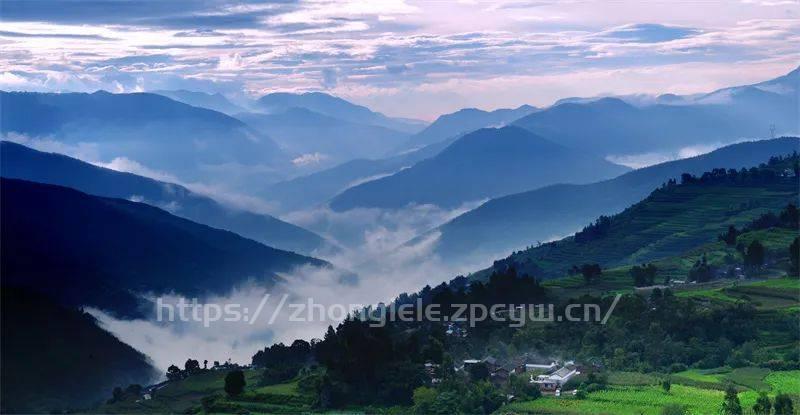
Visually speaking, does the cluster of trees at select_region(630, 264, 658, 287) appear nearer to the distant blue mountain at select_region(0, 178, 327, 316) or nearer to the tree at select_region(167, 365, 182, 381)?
the tree at select_region(167, 365, 182, 381)

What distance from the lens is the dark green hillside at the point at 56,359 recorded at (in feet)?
193

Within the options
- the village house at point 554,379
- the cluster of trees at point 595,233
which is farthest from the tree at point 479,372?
the cluster of trees at point 595,233

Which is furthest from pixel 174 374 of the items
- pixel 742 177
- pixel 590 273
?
pixel 742 177

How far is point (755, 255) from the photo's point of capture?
64625 mm

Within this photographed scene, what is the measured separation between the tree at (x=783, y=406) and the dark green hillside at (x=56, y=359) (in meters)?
34.1

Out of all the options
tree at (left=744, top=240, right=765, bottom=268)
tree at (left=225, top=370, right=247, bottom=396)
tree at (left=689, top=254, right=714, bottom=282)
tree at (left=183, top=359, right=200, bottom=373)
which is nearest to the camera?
tree at (left=225, top=370, right=247, bottom=396)

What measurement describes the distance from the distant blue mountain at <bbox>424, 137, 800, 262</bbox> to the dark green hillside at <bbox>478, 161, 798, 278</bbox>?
6597cm

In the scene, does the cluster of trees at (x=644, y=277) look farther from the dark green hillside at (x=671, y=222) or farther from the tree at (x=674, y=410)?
the tree at (x=674, y=410)

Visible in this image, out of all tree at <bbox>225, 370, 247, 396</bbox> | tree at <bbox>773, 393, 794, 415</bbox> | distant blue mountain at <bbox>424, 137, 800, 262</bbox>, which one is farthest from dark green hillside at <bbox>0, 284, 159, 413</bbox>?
distant blue mountain at <bbox>424, 137, 800, 262</bbox>

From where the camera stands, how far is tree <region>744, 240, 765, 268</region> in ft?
212

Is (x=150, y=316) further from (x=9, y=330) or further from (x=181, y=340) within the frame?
(x=9, y=330)

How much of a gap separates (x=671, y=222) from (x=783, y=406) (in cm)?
5418

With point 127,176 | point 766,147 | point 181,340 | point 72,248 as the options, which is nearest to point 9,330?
point 181,340

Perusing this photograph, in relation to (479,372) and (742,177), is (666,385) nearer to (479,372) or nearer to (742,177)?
(479,372)
